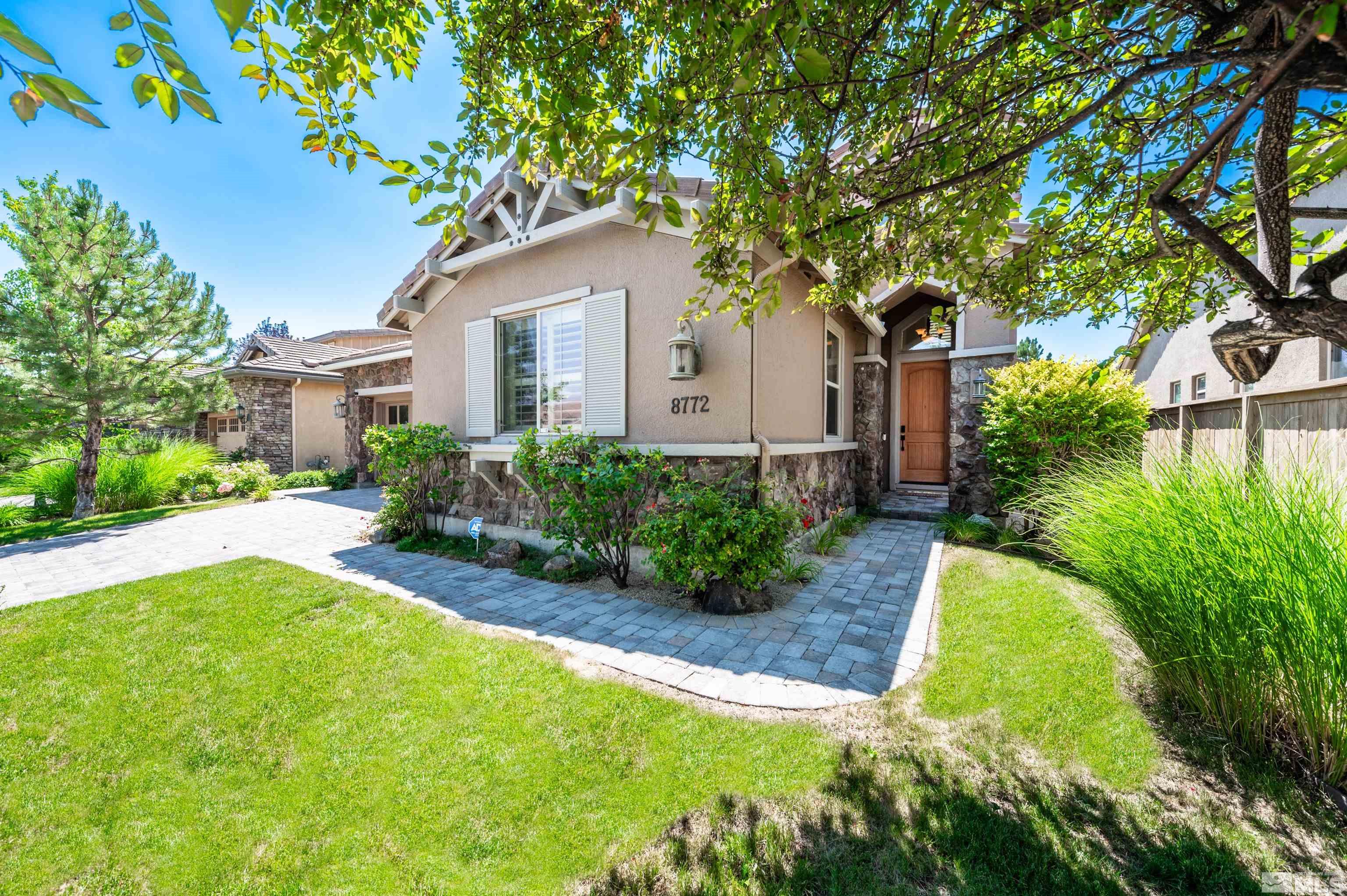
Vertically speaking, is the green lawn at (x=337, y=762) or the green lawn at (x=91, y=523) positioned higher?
the green lawn at (x=91, y=523)

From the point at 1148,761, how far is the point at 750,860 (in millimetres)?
2251

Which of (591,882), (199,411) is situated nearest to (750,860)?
(591,882)

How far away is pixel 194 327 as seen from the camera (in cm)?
1057

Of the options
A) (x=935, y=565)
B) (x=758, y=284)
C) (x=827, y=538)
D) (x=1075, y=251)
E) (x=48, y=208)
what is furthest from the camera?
(x=48, y=208)

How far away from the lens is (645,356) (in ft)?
19.6

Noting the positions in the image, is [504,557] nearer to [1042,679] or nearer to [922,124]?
[1042,679]

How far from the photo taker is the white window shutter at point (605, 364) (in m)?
6.12

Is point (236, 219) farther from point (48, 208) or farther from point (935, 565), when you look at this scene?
point (935, 565)

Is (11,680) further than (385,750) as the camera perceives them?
Yes

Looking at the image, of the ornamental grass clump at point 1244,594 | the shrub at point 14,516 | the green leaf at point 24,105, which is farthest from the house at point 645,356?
the shrub at point 14,516

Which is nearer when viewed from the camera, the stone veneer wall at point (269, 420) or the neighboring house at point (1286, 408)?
the neighboring house at point (1286, 408)

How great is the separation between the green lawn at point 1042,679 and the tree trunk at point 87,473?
1477cm

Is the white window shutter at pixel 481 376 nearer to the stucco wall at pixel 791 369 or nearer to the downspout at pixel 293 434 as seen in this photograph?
the stucco wall at pixel 791 369

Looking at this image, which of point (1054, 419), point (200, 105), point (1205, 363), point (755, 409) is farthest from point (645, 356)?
point (1205, 363)
